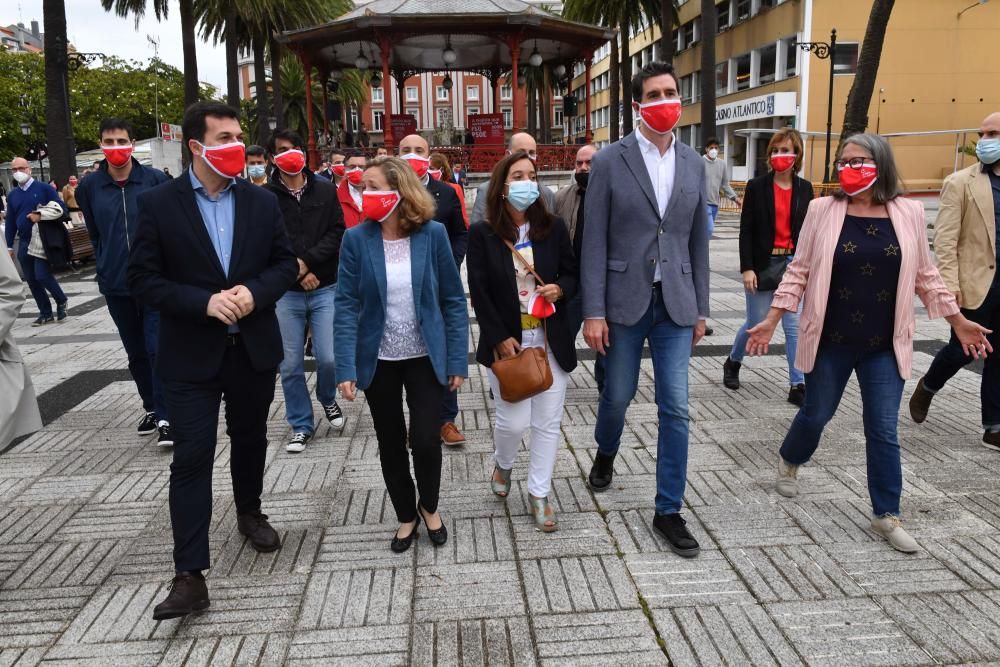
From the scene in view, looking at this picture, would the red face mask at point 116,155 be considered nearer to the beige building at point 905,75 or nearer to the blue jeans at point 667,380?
the blue jeans at point 667,380

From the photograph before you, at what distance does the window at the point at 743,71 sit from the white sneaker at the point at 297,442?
3917 cm

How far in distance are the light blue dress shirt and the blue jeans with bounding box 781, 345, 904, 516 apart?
2.69 metres

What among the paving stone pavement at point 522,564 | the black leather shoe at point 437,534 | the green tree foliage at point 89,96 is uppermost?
the green tree foliage at point 89,96

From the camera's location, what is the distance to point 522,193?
11.1 feet

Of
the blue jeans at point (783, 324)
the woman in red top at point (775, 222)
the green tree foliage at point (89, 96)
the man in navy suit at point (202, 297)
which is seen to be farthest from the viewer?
the green tree foliage at point (89, 96)

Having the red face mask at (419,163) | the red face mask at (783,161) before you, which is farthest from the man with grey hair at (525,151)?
the red face mask at (783,161)

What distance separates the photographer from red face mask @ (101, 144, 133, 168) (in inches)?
185

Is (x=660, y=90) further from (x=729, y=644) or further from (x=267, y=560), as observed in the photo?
(x=267, y=560)

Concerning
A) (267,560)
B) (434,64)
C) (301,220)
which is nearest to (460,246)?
(301,220)

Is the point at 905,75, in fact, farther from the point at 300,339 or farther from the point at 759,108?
the point at 300,339

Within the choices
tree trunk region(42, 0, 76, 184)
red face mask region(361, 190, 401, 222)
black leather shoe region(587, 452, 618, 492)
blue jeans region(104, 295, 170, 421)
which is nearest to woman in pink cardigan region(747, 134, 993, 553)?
black leather shoe region(587, 452, 618, 492)

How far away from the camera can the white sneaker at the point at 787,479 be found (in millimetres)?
3908

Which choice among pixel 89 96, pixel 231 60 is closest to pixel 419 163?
pixel 231 60

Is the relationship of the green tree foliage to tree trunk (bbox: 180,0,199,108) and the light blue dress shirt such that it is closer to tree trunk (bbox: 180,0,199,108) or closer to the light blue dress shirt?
tree trunk (bbox: 180,0,199,108)
